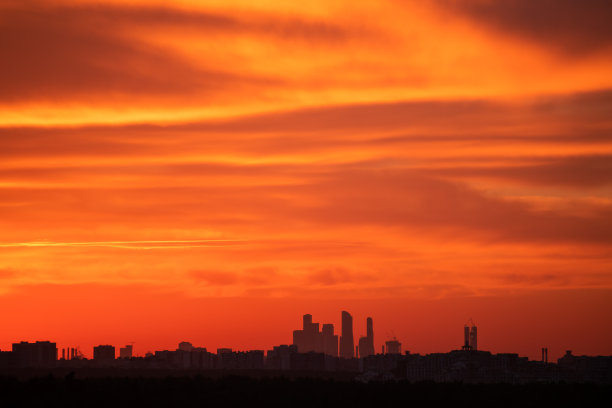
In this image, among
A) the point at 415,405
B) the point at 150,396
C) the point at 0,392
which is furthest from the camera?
the point at 415,405

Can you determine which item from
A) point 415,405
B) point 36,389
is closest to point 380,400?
point 415,405

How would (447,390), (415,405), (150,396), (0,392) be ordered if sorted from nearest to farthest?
1. (0,392)
2. (150,396)
3. (415,405)
4. (447,390)

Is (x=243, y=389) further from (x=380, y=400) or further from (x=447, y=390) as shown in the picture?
(x=447, y=390)

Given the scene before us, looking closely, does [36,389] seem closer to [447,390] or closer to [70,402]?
[70,402]

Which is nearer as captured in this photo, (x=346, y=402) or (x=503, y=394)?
(x=346, y=402)

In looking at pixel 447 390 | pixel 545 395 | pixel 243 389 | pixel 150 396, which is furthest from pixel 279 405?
pixel 545 395

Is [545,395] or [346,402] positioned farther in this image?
[545,395]
